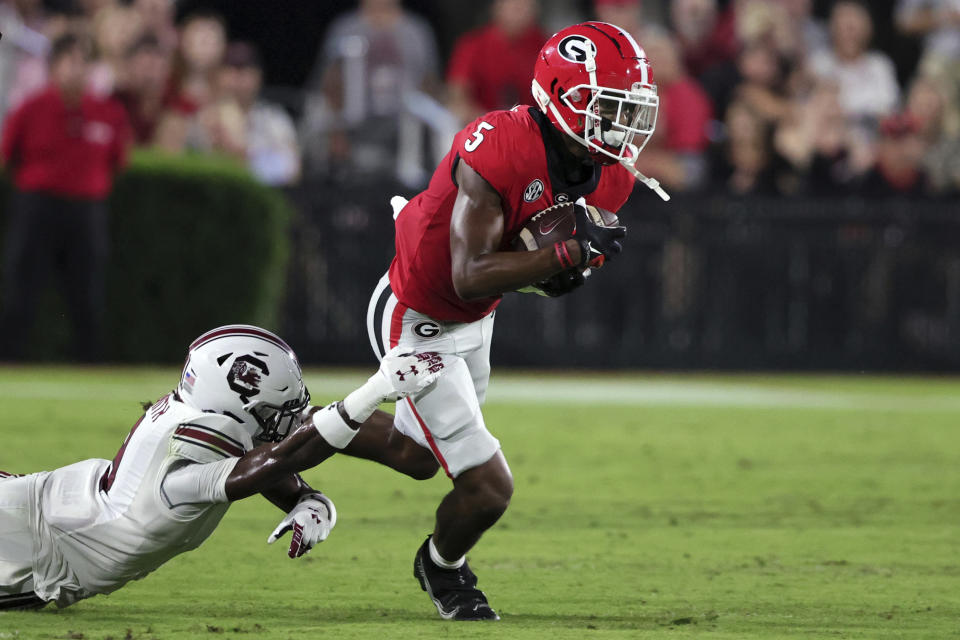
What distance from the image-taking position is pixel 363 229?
14273mm

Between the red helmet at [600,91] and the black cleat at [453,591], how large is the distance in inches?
60.6

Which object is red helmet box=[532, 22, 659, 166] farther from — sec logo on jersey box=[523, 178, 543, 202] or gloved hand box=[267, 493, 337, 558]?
gloved hand box=[267, 493, 337, 558]

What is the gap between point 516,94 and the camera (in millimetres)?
14477

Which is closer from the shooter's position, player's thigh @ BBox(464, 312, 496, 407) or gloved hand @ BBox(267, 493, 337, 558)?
gloved hand @ BBox(267, 493, 337, 558)

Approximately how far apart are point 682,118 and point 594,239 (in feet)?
32.0

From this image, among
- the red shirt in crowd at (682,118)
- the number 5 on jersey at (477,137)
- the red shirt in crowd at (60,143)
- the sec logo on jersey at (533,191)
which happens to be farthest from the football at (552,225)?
the red shirt in crowd at (682,118)

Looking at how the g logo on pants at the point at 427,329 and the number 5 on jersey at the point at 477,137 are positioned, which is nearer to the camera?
the number 5 on jersey at the point at 477,137

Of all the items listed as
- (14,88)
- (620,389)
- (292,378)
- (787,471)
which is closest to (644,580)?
(292,378)

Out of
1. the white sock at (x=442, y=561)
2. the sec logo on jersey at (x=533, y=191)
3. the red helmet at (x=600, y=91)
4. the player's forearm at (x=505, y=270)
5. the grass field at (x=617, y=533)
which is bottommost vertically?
the grass field at (x=617, y=533)

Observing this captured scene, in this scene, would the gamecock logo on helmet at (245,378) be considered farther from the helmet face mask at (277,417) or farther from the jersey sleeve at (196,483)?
the jersey sleeve at (196,483)

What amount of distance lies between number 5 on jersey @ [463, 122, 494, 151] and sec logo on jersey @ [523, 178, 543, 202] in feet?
0.75

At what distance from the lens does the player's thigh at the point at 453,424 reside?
5309 mm

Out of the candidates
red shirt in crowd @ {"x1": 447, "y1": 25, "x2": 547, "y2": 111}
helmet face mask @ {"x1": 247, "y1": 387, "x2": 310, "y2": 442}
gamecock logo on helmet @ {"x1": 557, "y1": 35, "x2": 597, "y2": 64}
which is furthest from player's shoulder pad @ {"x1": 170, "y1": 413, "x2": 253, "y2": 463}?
red shirt in crowd @ {"x1": 447, "y1": 25, "x2": 547, "y2": 111}

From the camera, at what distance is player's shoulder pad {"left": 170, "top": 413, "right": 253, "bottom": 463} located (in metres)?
5.04
